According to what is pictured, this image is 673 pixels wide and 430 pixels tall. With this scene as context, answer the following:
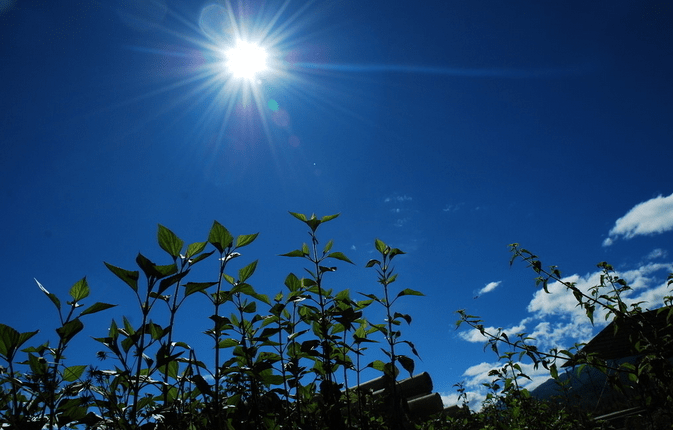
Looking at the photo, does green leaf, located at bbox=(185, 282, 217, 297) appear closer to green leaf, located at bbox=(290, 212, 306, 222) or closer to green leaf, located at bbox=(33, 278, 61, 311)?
green leaf, located at bbox=(33, 278, 61, 311)

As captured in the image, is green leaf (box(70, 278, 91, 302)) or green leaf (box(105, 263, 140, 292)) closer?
green leaf (box(105, 263, 140, 292))

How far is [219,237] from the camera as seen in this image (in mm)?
1849

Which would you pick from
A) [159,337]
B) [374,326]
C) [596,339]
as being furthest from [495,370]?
[596,339]

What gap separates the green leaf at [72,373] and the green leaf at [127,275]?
41 cm

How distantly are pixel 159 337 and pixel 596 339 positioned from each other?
58.8ft

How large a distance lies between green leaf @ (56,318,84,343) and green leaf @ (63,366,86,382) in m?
0.12

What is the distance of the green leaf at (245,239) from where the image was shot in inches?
78.9

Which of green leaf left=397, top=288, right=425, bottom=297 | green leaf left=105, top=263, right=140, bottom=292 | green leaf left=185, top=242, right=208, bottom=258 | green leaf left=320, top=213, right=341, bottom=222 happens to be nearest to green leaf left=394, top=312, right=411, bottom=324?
green leaf left=397, top=288, right=425, bottom=297

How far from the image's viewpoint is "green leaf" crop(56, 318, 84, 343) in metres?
1.49

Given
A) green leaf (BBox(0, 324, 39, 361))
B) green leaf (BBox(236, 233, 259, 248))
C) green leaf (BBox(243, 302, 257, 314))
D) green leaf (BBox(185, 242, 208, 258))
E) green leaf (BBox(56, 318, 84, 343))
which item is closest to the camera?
green leaf (BBox(0, 324, 39, 361))

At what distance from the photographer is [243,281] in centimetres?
198

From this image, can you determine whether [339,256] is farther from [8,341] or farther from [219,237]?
[8,341]

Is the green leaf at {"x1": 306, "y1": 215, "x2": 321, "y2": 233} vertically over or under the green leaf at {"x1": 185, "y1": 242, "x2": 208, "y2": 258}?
over

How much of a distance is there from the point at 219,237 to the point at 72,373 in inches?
31.9
